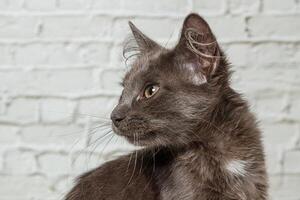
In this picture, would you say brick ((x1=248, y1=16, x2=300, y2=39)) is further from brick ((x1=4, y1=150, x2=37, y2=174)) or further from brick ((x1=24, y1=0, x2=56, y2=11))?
brick ((x1=4, y1=150, x2=37, y2=174))

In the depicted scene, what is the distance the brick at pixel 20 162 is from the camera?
2146 millimetres

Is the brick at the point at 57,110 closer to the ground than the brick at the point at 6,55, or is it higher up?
closer to the ground

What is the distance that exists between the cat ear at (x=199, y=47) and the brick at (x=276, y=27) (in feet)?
Result: 2.56

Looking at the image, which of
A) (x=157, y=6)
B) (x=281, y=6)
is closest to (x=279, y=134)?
(x=281, y=6)

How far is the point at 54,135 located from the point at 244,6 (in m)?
0.84

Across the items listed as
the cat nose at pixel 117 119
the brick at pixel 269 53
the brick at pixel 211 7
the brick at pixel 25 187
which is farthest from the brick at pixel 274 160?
the cat nose at pixel 117 119

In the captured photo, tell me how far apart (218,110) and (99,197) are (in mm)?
→ 366

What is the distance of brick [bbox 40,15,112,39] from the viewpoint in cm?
215

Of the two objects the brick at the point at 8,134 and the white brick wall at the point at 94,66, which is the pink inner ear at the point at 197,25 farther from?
the brick at the point at 8,134

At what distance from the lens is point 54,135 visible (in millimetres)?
2162

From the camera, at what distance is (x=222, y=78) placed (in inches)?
56.6

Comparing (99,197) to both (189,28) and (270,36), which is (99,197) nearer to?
(189,28)

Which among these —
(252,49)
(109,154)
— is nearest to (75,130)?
(109,154)

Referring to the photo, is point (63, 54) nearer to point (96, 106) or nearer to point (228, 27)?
point (96, 106)
